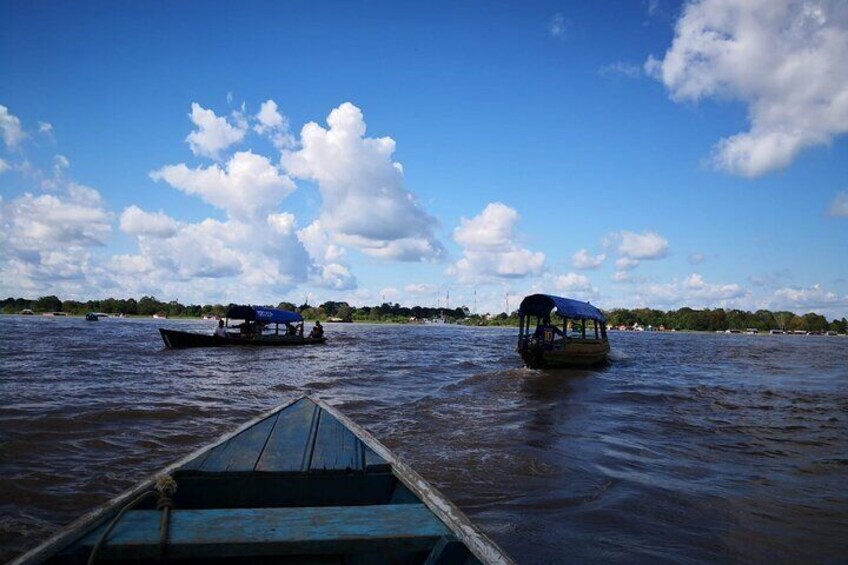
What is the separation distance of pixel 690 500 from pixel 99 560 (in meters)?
5.86

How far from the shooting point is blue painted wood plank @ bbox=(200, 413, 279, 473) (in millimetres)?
3522

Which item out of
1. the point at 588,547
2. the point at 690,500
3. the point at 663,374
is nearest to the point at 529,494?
the point at 588,547

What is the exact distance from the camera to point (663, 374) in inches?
A: 851

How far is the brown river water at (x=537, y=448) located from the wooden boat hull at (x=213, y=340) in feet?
30.9

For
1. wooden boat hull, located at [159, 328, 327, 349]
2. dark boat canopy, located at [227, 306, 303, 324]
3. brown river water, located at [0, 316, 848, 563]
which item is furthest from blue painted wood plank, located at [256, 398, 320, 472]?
dark boat canopy, located at [227, 306, 303, 324]

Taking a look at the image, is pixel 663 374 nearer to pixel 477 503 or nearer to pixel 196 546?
pixel 477 503

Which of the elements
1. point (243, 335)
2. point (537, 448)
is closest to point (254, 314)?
point (243, 335)

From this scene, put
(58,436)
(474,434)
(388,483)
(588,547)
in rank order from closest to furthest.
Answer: (388,483)
(588,547)
(58,436)
(474,434)

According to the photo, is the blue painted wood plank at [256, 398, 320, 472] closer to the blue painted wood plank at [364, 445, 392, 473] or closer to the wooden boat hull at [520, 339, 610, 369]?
the blue painted wood plank at [364, 445, 392, 473]

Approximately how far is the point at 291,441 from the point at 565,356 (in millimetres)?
18949

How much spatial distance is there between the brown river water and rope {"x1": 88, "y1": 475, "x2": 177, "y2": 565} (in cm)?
243

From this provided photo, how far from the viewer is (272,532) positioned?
230cm

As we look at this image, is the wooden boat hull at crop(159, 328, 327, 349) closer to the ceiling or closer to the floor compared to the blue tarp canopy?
closer to the floor

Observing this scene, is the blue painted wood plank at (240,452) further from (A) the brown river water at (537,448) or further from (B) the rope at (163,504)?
(A) the brown river water at (537,448)
